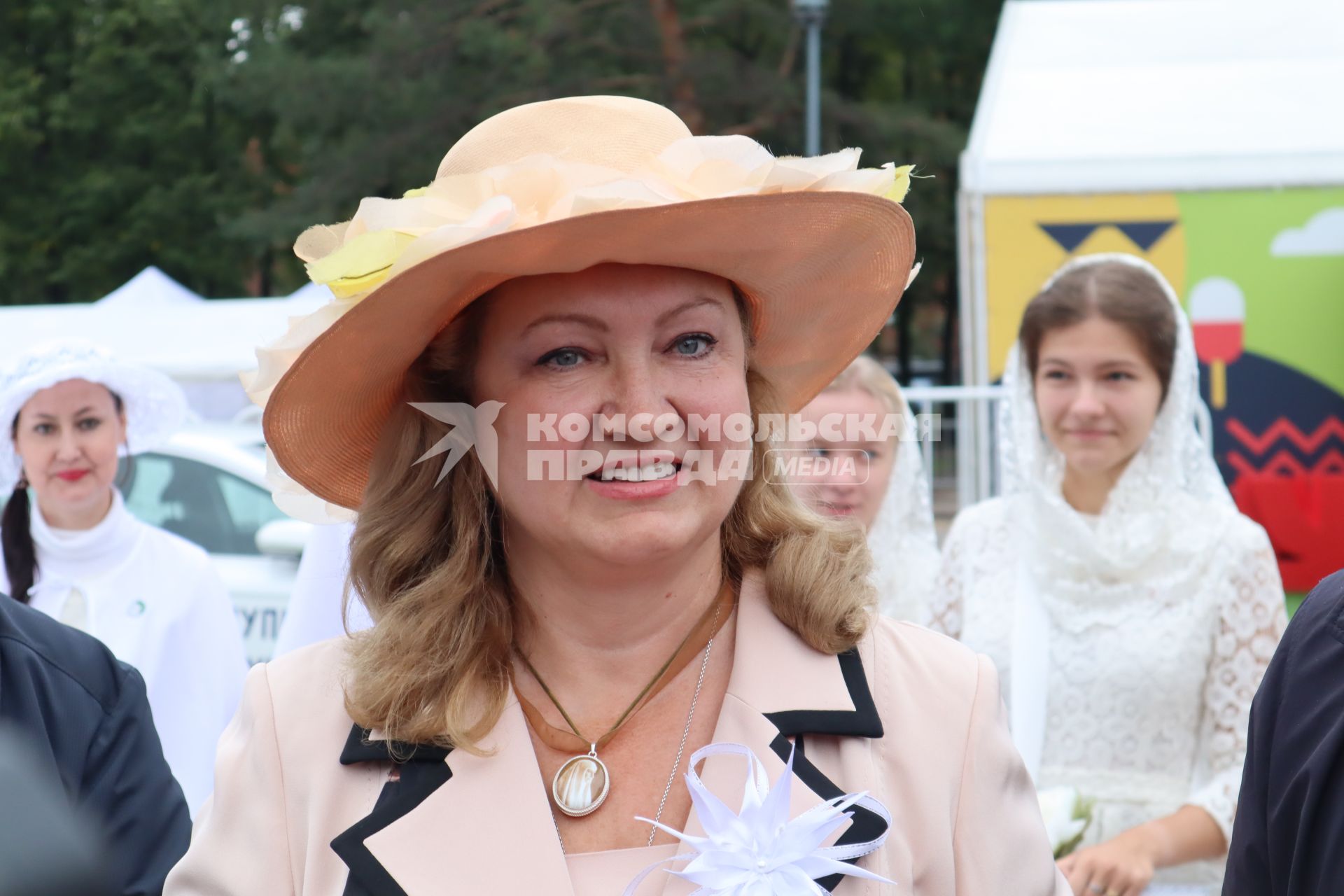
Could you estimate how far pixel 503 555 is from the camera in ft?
7.36

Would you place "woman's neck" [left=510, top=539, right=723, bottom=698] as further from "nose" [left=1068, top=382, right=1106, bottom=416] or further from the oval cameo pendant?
"nose" [left=1068, top=382, right=1106, bottom=416]

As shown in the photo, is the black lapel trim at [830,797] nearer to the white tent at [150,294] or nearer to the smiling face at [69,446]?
the smiling face at [69,446]

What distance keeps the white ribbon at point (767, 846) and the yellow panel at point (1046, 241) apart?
16.7 feet

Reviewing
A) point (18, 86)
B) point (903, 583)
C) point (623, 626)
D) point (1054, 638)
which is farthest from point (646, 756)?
point (18, 86)

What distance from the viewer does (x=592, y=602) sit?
6.79ft

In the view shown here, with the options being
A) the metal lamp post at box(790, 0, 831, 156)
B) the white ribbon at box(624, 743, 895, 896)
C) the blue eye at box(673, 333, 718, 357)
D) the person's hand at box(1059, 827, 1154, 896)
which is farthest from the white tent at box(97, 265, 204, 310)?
the white ribbon at box(624, 743, 895, 896)

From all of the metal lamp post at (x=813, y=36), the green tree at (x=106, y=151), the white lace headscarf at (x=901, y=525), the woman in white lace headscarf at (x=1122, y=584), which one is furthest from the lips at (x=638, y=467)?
the green tree at (x=106, y=151)

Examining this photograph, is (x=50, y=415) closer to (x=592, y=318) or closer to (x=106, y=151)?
(x=592, y=318)

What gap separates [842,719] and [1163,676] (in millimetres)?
1625

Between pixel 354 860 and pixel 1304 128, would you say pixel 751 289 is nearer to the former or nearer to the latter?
pixel 354 860

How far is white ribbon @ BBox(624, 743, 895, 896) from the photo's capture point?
5.81 feet

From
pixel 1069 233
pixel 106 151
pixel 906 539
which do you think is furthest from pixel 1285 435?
pixel 106 151

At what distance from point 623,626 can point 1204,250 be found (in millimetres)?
5326

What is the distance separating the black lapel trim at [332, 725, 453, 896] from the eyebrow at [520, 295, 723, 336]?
59cm
